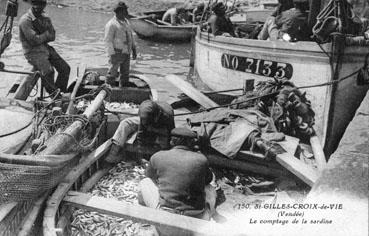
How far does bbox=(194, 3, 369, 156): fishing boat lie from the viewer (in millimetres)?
7816

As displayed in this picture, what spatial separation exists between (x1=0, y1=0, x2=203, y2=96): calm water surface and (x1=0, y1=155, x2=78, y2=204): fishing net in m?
8.20

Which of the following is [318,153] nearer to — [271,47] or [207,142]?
[207,142]

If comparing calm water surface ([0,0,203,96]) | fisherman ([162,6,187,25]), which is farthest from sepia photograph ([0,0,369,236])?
fisherman ([162,6,187,25])

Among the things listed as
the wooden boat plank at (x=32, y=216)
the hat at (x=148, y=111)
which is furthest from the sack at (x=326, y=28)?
the wooden boat plank at (x=32, y=216)

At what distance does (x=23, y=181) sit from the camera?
173 inches

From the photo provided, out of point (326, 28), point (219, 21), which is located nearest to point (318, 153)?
point (326, 28)

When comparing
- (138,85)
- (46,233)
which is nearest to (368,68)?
(138,85)

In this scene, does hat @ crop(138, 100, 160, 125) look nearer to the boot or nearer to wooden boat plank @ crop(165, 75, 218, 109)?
the boot

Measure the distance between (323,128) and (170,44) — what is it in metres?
13.9

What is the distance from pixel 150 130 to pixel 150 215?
7.74 feet

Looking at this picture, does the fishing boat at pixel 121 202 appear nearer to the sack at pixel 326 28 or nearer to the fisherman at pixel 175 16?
the sack at pixel 326 28

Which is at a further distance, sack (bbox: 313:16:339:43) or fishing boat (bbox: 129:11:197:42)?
fishing boat (bbox: 129:11:197:42)

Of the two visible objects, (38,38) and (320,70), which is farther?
(38,38)

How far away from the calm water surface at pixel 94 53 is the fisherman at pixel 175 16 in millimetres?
1424
